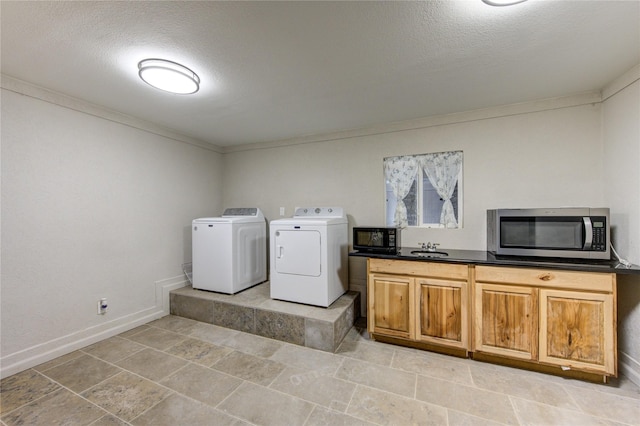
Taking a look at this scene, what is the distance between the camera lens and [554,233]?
2.14 m

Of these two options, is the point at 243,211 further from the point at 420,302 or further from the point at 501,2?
the point at 501,2

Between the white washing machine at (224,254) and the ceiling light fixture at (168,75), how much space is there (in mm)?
1559

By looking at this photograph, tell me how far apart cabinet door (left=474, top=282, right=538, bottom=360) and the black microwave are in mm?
825

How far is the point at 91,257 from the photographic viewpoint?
8.34 feet

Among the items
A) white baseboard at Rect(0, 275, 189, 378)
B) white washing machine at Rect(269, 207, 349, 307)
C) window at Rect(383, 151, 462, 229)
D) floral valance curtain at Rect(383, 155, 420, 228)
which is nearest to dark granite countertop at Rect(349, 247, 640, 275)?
white washing machine at Rect(269, 207, 349, 307)

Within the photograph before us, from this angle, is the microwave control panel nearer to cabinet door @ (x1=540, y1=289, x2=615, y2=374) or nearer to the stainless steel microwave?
the stainless steel microwave

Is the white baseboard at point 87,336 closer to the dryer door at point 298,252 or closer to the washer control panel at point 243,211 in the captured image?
the washer control panel at point 243,211

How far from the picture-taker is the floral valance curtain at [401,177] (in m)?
3.05

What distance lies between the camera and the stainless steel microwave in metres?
1.99

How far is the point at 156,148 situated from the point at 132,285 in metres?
1.68

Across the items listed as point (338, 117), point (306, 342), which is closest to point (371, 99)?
point (338, 117)

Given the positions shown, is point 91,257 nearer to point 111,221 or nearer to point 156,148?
point 111,221

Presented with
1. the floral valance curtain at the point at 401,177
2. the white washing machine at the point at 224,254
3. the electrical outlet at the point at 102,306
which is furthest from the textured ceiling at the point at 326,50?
the electrical outlet at the point at 102,306

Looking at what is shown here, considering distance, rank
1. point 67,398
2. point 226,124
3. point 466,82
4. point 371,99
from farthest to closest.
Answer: point 226,124 < point 371,99 < point 466,82 < point 67,398
